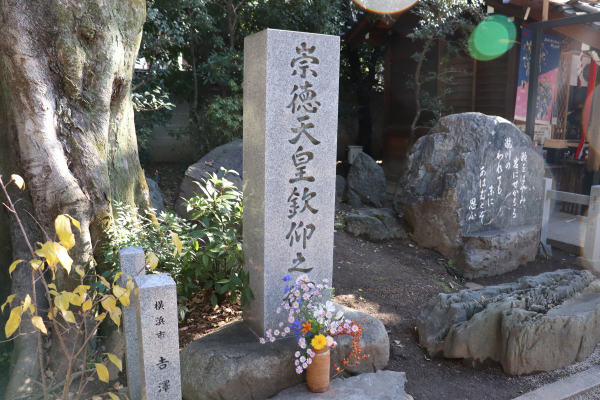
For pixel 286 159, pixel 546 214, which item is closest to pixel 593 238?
pixel 546 214

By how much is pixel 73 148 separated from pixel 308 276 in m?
2.69

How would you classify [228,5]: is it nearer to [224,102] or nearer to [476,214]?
[224,102]

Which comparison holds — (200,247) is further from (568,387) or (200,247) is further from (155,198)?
(568,387)

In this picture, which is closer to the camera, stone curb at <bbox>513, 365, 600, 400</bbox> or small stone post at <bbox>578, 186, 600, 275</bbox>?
stone curb at <bbox>513, 365, 600, 400</bbox>

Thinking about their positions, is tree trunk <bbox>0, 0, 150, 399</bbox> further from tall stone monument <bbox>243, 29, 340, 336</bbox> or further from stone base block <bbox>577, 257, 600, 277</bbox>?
stone base block <bbox>577, 257, 600, 277</bbox>

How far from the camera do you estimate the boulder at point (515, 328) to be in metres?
4.22

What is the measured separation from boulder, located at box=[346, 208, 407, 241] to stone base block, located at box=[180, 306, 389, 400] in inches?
146

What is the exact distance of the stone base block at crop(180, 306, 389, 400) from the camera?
3.54 meters

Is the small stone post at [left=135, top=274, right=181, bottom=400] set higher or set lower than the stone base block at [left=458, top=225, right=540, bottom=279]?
higher

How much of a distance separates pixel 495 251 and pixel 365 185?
3313 millimetres

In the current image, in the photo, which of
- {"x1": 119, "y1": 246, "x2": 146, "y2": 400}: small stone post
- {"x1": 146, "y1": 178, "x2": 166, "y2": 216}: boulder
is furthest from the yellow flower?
{"x1": 146, "y1": 178, "x2": 166, "y2": 216}: boulder

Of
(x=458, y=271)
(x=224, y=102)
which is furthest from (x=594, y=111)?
(x=224, y=102)

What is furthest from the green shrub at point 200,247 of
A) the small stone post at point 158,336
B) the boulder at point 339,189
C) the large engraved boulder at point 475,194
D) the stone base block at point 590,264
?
the stone base block at point 590,264

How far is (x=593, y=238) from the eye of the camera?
24.0 ft
